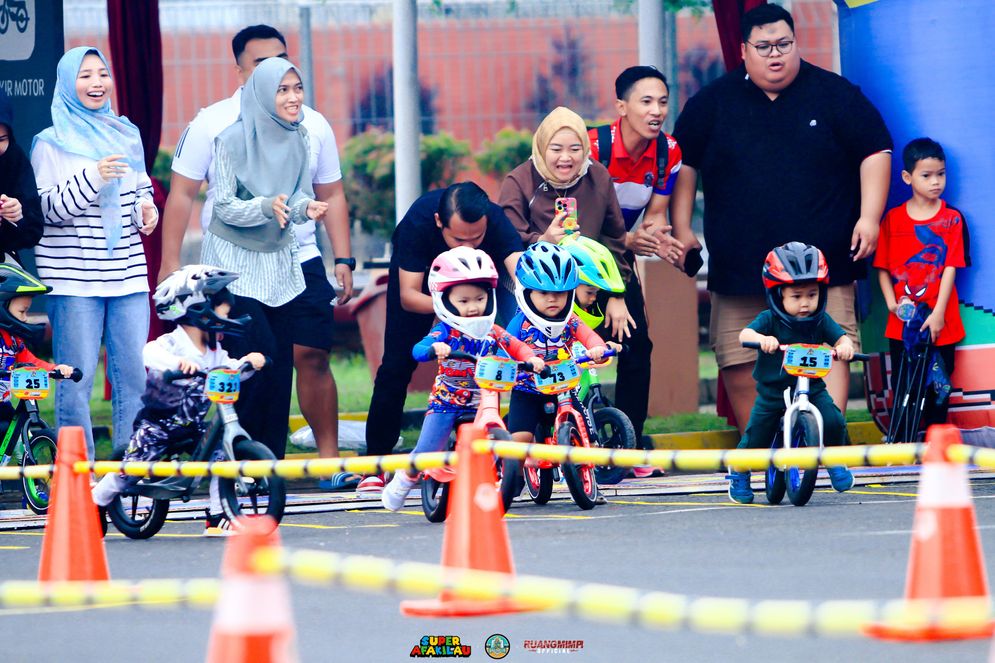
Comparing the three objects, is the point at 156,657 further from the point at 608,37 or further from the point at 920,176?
the point at 608,37

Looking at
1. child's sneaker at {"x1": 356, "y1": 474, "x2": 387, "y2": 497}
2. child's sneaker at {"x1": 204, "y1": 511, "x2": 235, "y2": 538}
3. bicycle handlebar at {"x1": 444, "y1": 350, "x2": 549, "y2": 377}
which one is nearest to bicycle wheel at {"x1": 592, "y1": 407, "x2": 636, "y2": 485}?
bicycle handlebar at {"x1": 444, "y1": 350, "x2": 549, "y2": 377}

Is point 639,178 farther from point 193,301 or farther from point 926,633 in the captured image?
point 926,633

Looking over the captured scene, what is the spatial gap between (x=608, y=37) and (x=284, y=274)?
16.2 metres

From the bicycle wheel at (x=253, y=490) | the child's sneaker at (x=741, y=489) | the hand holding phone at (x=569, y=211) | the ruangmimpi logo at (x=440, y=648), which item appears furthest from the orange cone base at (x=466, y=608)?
the hand holding phone at (x=569, y=211)

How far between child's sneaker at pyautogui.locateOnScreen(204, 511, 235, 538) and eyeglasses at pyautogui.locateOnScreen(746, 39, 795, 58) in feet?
14.3

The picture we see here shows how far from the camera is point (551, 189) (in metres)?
11.8

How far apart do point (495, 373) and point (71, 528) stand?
8.62 feet

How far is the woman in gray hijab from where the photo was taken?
11.4 metres

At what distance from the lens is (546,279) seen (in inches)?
411

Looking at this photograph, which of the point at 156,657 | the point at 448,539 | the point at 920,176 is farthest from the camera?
the point at 920,176

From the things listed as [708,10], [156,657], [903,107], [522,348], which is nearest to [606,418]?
[522,348]

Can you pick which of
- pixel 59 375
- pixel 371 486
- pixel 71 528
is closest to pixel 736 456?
pixel 71 528

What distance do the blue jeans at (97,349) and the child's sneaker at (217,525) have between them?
4.87 ft

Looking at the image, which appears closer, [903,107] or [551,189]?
[551,189]
